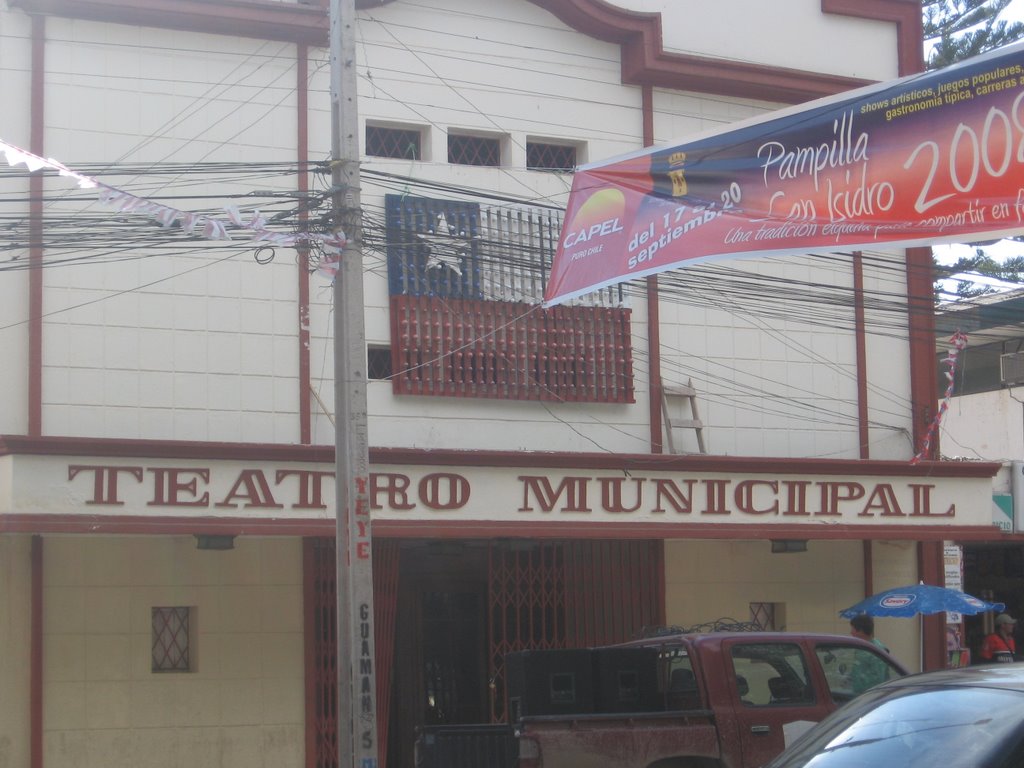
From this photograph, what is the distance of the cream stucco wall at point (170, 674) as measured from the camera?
1369 cm

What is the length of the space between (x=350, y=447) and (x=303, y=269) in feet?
14.1

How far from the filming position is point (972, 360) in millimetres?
29594

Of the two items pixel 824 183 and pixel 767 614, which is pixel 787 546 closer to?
pixel 767 614

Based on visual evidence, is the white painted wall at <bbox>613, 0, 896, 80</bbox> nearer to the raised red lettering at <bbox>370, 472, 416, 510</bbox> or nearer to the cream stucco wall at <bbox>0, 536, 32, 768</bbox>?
the raised red lettering at <bbox>370, 472, 416, 510</bbox>

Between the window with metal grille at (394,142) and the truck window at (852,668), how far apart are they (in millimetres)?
7646

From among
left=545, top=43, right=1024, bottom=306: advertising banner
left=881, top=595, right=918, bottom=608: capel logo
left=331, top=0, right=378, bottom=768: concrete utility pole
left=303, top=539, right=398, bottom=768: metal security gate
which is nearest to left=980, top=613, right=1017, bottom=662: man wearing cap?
left=881, top=595, right=918, bottom=608: capel logo

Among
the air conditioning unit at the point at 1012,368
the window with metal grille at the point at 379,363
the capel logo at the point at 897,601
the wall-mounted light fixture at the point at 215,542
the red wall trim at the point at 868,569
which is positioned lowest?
the capel logo at the point at 897,601

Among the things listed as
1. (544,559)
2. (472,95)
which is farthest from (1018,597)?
(472,95)

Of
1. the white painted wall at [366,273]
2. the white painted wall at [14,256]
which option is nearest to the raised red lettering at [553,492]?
the white painted wall at [366,273]

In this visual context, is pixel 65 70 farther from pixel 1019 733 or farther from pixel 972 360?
pixel 972 360

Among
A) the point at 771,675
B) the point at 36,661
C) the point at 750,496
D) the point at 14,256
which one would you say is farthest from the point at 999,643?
the point at 14,256

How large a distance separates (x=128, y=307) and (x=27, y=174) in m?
1.62

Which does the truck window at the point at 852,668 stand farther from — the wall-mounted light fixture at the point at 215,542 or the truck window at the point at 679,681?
the wall-mounted light fixture at the point at 215,542

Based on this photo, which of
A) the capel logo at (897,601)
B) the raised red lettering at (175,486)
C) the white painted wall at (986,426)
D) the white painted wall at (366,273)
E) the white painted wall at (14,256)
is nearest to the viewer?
the raised red lettering at (175,486)
